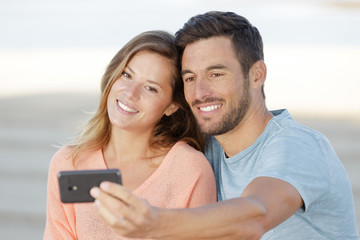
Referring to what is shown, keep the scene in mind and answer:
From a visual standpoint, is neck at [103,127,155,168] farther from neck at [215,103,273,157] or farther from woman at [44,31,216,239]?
neck at [215,103,273,157]

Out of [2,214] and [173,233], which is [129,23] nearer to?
[2,214]

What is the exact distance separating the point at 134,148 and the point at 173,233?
1295 millimetres

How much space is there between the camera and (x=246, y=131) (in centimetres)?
263

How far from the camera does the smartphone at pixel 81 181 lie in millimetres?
1667

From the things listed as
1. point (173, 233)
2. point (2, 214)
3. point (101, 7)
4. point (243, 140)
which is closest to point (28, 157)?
point (2, 214)

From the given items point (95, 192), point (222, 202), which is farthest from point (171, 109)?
point (95, 192)

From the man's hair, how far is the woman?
4.7 inches

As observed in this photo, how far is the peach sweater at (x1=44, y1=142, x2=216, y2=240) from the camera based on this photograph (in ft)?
8.73

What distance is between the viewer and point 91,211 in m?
2.72

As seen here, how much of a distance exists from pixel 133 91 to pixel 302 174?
101 cm

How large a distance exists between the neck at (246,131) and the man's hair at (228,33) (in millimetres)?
201

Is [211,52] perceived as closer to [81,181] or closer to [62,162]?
[62,162]

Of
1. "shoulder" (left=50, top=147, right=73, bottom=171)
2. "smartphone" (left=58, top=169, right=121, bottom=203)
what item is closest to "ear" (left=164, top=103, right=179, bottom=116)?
"shoulder" (left=50, top=147, right=73, bottom=171)

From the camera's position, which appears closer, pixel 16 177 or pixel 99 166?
pixel 99 166
